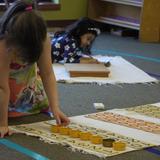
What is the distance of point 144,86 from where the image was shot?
2.54m

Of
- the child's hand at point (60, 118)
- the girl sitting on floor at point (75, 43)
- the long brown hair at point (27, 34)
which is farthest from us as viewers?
the girl sitting on floor at point (75, 43)

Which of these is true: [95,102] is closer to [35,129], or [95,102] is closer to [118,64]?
[35,129]

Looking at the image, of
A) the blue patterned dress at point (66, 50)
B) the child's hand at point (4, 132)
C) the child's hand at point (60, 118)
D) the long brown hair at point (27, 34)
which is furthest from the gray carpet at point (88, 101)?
the blue patterned dress at point (66, 50)

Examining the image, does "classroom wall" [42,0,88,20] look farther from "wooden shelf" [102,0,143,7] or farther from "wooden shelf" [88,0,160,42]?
"wooden shelf" [102,0,143,7]

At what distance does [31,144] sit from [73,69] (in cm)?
108

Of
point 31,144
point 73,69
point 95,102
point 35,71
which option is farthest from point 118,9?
point 31,144

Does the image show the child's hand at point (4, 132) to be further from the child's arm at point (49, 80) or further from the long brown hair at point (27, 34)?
the long brown hair at point (27, 34)

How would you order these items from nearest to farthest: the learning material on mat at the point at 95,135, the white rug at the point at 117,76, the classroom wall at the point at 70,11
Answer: the learning material on mat at the point at 95,135, the white rug at the point at 117,76, the classroom wall at the point at 70,11

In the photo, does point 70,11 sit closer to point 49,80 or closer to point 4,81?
point 49,80

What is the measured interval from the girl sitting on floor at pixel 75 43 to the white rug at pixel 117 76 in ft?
0.27

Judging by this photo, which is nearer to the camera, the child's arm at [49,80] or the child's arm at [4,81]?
the child's arm at [4,81]

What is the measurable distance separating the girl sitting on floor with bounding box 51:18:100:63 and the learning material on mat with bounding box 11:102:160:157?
1052 mm

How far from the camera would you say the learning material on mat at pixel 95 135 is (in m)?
1.59

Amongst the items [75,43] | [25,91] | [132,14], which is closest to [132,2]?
[132,14]
